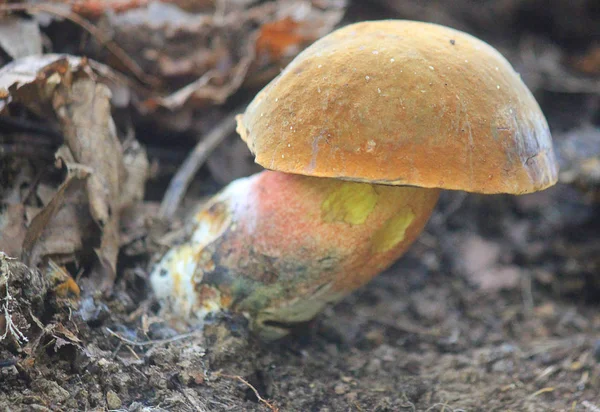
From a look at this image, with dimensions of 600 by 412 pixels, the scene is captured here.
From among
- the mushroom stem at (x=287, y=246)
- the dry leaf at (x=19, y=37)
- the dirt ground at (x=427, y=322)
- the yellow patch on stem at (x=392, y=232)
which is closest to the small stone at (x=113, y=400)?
the dirt ground at (x=427, y=322)

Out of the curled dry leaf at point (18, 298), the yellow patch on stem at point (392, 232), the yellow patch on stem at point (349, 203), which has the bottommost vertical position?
the curled dry leaf at point (18, 298)

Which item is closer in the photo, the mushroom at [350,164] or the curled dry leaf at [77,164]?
the mushroom at [350,164]

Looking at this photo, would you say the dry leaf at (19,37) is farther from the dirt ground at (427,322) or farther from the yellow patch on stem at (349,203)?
the yellow patch on stem at (349,203)

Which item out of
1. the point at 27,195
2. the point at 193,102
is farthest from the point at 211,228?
the point at 193,102

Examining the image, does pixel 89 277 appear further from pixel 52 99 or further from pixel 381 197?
pixel 381 197

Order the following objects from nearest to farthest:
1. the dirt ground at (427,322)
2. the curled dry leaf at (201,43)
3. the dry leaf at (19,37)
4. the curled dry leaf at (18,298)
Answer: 1. the curled dry leaf at (18,298)
2. the dirt ground at (427,322)
3. the dry leaf at (19,37)
4. the curled dry leaf at (201,43)
